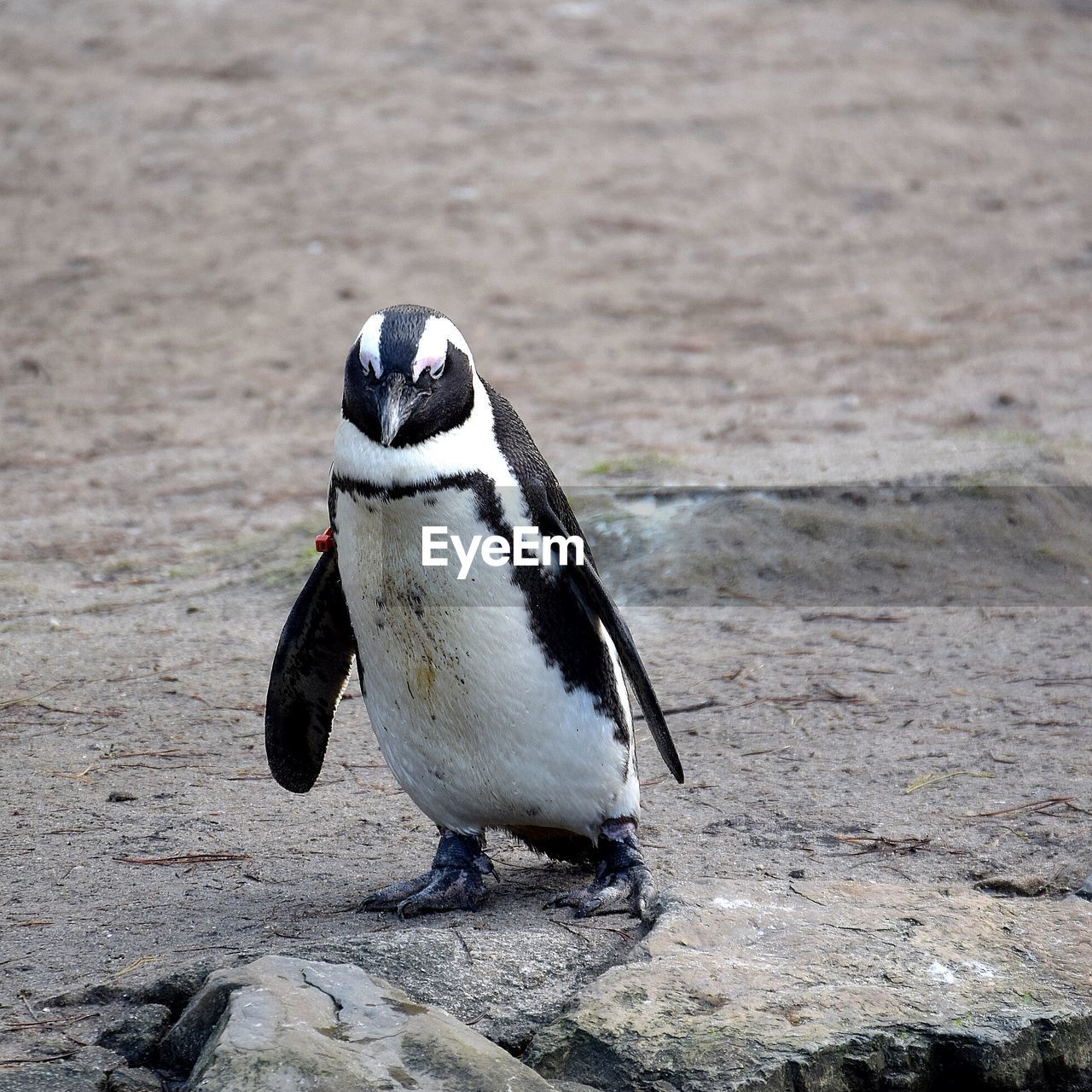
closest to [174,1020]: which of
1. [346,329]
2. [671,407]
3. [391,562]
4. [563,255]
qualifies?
[391,562]

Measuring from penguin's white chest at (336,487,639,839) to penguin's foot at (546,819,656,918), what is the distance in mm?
41

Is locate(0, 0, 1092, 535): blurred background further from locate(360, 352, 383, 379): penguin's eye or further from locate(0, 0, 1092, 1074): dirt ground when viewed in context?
locate(360, 352, 383, 379): penguin's eye

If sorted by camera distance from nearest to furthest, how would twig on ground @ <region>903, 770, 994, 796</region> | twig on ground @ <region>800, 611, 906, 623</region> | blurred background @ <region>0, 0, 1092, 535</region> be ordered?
twig on ground @ <region>903, 770, 994, 796</region>
twig on ground @ <region>800, 611, 906, 623</region>
blurred background @ <region>0, 0, 1092, 535</region>

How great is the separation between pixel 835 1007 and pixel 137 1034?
3.66 ft

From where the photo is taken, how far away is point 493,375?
7887 mm

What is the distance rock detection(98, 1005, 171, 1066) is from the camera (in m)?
2.51

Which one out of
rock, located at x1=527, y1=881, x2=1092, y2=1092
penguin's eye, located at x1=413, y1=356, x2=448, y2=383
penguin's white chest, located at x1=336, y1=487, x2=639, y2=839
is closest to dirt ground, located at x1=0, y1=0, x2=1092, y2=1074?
rock, located at x1=527, y1=881, x2=1092, y2=1092

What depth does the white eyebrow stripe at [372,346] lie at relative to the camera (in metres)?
2.81

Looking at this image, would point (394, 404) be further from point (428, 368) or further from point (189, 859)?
point (189, 859)

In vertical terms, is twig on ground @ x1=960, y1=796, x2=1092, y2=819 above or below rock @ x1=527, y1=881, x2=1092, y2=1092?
below

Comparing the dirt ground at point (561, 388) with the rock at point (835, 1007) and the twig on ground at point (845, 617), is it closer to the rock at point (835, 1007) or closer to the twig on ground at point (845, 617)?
the twig on ground at point (845, 617)

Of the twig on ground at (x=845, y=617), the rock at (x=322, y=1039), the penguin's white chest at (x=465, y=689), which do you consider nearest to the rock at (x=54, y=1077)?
the rock at (x=322, y=1039)

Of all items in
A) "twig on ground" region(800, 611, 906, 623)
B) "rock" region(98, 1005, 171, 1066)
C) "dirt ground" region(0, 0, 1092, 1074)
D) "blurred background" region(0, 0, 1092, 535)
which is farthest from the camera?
"blurred background" region(0, 0, 1092, 535)

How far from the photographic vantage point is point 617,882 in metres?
3.06
